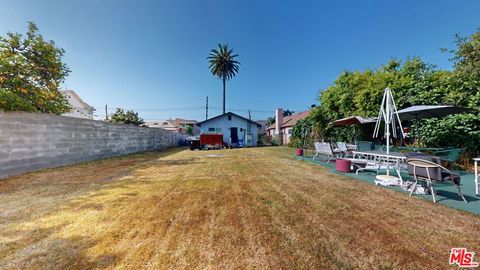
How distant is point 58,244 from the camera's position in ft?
7.20

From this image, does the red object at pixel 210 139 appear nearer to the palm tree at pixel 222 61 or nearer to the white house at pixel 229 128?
the white house at pixel 229 128

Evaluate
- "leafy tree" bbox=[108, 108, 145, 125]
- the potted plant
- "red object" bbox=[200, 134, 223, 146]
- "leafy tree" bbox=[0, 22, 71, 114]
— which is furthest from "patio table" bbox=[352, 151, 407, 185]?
"leafy tree" bbox=[108, 108, 145, 125]

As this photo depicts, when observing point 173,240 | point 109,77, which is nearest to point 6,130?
point 173,240

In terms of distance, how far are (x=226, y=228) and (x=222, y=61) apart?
101 ft

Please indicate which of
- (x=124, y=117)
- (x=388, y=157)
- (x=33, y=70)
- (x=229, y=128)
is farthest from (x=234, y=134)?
(x=388, y=157)

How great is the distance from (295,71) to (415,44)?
12.8 meters

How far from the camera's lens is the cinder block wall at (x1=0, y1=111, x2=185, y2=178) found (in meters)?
5.57

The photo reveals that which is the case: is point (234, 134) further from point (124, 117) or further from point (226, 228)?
point (226, 228)

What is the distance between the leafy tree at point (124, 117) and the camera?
91.1 ft

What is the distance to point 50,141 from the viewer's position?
6902 mm
